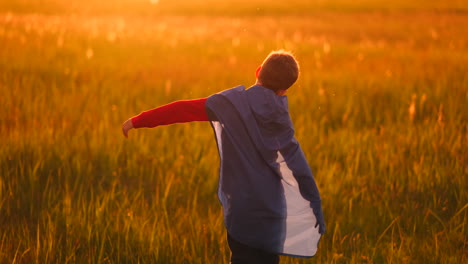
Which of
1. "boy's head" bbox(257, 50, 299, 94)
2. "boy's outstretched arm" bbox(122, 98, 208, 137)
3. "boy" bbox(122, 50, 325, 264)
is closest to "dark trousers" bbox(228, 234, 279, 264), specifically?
"boy" bbox(122, 50, 325, 264)

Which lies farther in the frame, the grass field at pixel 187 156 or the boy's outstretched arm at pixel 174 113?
the grass field at pixel 187 156

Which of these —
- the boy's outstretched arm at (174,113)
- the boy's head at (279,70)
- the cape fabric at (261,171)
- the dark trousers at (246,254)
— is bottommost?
the dark trousers at (246,254)

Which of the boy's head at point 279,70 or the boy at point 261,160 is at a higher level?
the boy's head at point 279,70

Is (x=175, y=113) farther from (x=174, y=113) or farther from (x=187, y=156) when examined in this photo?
(x=187, y=156)

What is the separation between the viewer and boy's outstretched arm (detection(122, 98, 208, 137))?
86.3 inches

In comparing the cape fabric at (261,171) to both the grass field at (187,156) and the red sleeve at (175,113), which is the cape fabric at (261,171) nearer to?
the red sleeve at (175,113)

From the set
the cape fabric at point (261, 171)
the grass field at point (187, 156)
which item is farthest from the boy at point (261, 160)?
the grass field at point (187, 156)

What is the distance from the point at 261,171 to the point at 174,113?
1.32 feet

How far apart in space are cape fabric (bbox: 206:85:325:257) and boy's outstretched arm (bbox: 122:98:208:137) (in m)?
0.05

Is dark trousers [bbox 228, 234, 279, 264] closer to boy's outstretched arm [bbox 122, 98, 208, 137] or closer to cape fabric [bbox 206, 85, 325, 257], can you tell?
cape fabric [bbox 206, 85, 325, 257]

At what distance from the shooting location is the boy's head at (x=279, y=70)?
216 centimetres

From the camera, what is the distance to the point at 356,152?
13.8ft

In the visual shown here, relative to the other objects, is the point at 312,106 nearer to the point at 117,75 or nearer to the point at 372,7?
the point at 117,75

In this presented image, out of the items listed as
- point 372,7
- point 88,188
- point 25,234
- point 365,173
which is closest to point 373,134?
point 365,173
